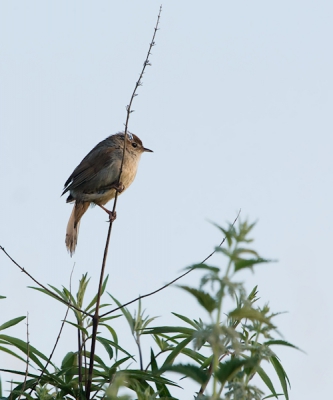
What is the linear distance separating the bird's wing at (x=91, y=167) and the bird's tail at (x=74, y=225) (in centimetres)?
27

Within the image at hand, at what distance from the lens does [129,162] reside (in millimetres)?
8289

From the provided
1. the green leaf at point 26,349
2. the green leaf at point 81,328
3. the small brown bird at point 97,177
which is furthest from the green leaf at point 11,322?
the small brown bird at point 97,177

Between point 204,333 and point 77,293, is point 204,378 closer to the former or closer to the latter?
point 204,333

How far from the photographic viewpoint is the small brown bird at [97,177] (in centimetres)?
839

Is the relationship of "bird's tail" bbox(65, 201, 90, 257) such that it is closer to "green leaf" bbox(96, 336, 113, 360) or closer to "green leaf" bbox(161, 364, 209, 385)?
"green leaf" bbox(96, 336, 113, 360)

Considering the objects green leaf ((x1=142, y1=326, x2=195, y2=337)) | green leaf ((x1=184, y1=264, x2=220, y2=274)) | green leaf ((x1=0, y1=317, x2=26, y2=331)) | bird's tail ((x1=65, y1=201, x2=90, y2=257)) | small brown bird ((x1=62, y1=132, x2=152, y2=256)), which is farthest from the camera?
bird's tail ((x1=65, y1=201, x2=90, y2=257))

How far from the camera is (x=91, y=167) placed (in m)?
8.64

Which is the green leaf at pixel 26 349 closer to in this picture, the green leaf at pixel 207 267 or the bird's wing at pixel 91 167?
the green leaf at pixel 207 267

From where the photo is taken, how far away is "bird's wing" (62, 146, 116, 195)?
855 cm

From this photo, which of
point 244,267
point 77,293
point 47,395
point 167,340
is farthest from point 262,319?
point 77,293

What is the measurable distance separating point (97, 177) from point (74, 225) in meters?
0.75

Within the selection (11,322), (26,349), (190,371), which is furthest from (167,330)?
(190,371)

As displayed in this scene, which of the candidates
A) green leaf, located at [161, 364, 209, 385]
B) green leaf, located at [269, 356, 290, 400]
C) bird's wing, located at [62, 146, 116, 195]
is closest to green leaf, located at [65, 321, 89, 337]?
green leaf, located at [269, 356, 290, 400]

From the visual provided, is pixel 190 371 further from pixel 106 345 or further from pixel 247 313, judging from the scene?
pixel 106 345
